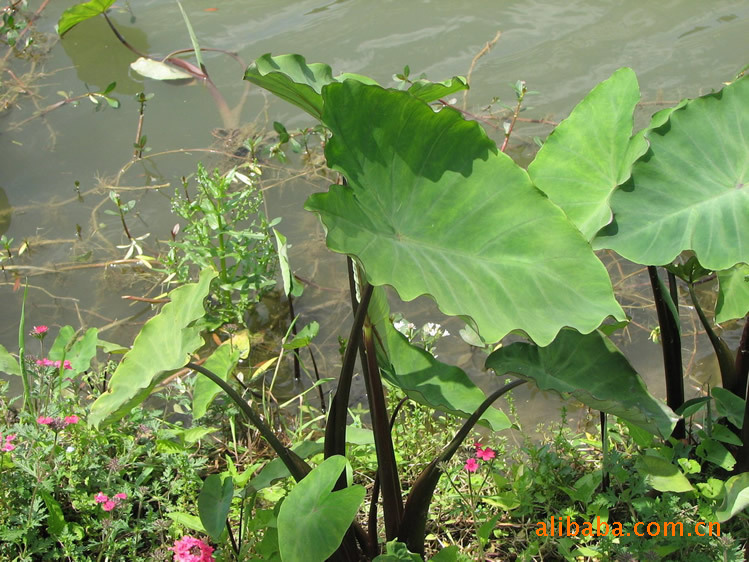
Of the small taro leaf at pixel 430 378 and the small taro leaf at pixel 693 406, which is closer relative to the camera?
the small taro leaf at pixel 430 378

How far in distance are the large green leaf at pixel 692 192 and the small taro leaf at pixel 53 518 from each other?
1.35 m

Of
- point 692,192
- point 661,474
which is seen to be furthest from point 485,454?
point 692,192

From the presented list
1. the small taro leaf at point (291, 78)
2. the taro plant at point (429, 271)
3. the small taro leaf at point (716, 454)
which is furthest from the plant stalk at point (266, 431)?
the small taro leaf at point (716, 454)

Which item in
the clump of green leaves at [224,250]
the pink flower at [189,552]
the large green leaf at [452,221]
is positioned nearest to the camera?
the large green leaf at [452,221]

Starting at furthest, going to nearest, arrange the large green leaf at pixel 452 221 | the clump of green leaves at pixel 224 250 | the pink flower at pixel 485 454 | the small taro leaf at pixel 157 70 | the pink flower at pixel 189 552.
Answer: the small taro leaf at pixel 157 70 → the clump of green leaves at pixel 224 250 → the pink flower at pixel 485 454 → the pink flower at pixel 189 552 → the large green leaf at pixel 452 221

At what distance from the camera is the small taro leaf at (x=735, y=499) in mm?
1535

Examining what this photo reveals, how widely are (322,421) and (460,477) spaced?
507 millimetres

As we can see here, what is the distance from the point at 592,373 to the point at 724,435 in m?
0.45

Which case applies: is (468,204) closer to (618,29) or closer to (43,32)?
(618,29)

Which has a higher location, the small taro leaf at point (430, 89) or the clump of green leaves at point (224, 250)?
the small taro leaf at point (430, 89)

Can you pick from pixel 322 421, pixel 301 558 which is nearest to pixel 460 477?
pixel 322 421

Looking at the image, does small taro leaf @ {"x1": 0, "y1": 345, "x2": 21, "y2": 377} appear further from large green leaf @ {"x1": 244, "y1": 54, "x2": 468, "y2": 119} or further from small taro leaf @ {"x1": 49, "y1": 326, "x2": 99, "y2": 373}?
large green leaf @ {"x1": 244, "y1": 54, "x2": 468, "y2": 119}

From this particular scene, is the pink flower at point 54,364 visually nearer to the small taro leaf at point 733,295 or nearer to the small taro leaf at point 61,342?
the small taro leaf at point 61,342

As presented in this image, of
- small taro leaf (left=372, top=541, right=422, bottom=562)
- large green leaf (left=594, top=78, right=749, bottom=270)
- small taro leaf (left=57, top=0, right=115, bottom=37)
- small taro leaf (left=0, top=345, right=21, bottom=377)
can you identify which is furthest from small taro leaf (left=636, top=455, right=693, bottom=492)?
small taro leaf (left=57, top=0, right=115, bottom=37)
